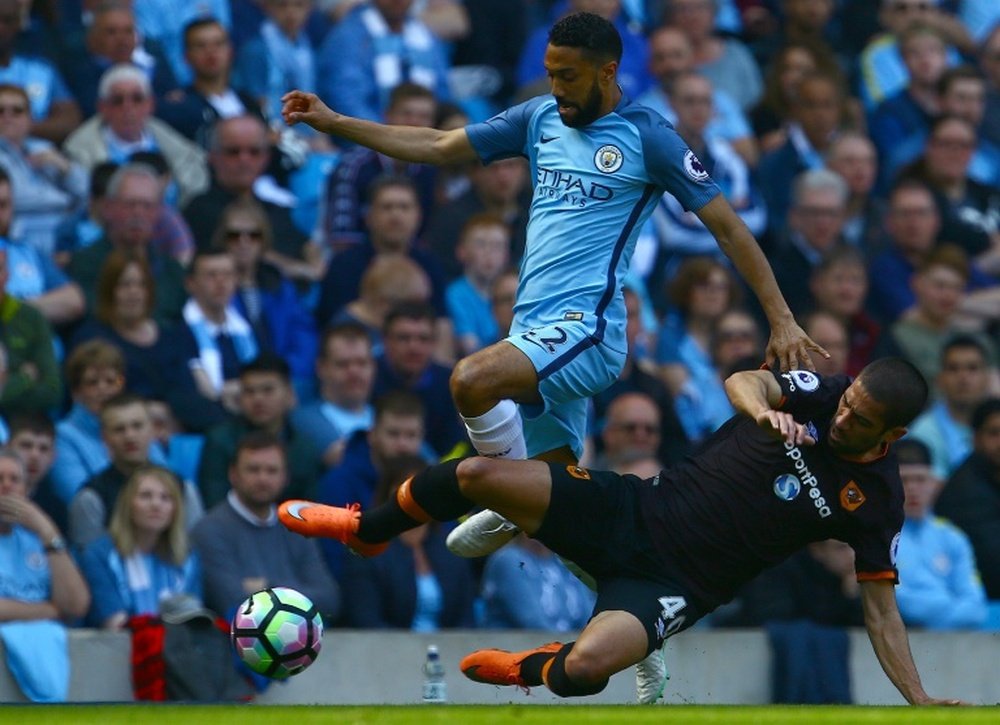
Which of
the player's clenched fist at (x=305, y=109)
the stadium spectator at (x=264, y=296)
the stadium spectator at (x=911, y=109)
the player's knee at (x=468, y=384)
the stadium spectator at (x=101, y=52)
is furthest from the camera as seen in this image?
the stadium spectator at (x=911, y=109)

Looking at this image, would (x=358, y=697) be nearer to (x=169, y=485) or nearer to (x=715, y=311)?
(x=169, y=485)

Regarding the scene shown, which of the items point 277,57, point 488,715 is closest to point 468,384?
point 488,715

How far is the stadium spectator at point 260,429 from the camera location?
43.5ft

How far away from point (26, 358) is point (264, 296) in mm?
1997

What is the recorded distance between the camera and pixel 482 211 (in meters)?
15.8

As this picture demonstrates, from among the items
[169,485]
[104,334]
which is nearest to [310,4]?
[104,334]

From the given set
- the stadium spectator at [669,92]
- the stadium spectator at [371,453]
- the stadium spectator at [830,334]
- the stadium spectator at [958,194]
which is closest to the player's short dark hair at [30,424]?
the stadium spectator at [371,453]

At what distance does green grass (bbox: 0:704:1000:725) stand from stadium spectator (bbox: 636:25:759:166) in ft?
26.4

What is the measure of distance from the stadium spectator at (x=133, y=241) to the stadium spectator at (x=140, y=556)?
191 centimetres

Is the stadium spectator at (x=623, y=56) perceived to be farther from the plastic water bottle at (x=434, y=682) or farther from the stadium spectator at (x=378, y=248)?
the plastic water bottle at (x=434, y=682)

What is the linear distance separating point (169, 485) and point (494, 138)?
311 cm

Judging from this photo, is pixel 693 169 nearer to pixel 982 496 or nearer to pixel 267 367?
pixel 267 367

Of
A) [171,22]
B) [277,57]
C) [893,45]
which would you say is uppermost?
[893,45]

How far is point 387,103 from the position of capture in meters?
16.4
